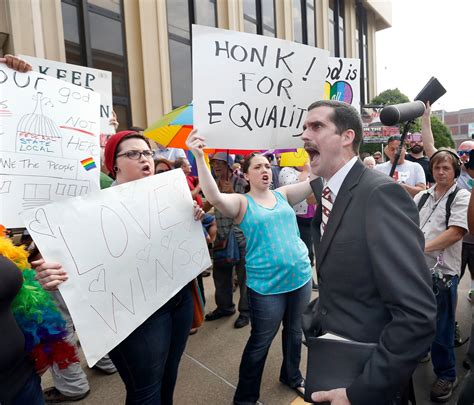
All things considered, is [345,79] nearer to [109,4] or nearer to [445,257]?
[445,257]

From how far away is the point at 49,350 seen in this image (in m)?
1.52

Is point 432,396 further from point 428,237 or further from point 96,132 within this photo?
point 96,132

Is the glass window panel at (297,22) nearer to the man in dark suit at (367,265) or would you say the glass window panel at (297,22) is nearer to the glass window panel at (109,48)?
the glass window panel at (109,48)

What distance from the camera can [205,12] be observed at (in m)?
10.9

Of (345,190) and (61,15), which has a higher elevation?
(61,15)

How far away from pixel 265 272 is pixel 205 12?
1072 centimetres

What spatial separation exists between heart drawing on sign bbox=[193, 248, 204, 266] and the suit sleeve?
117 centimetres

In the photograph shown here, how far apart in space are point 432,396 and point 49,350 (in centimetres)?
255

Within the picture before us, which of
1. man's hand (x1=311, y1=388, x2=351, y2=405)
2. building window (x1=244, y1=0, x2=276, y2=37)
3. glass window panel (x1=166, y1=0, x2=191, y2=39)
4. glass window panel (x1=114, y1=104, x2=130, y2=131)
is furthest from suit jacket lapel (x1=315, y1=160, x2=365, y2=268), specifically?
building window (x1=244, y1=0, x2=276, y2=37)

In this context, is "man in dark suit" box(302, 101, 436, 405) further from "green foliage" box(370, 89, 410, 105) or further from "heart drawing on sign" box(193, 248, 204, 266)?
"green foliage" box(370, 89, 410, 105)

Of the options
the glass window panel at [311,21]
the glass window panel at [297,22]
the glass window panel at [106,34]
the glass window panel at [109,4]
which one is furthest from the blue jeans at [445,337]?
the glass window panel at [311,21]

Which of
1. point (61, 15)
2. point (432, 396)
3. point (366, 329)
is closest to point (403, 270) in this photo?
point (366, 329)

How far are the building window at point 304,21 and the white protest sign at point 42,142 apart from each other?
52.0 ft

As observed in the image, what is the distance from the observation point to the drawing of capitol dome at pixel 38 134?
6.11 feet
